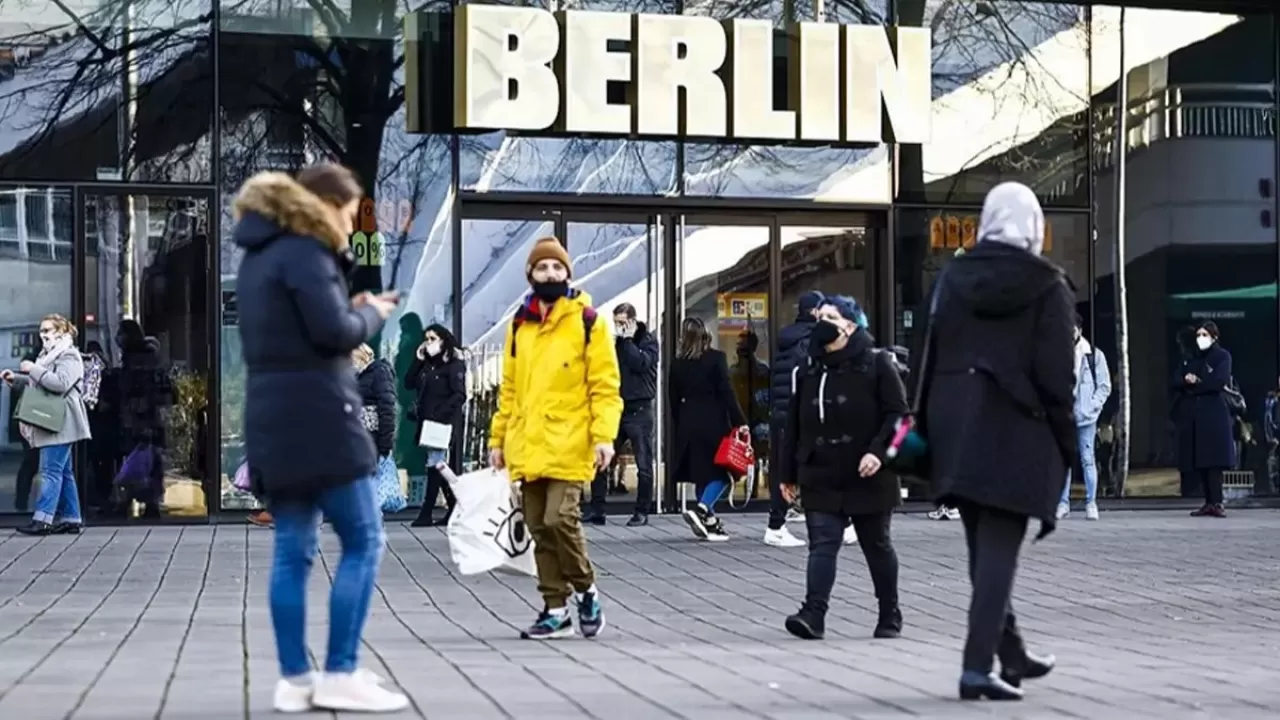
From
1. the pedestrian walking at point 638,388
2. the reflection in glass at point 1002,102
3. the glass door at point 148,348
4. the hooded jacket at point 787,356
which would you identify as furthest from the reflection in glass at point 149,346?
the reflection in glass at point 1002,102

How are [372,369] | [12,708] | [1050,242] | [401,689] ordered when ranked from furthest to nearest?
[1050,242] < [372,369] < [401,689] < [12,708]

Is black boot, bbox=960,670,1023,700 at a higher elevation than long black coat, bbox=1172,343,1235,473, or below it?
below

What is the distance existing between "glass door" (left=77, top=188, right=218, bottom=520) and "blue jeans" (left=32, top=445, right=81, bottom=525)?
1.04 metres

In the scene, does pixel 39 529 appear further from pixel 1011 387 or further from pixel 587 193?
pixel 1011 387

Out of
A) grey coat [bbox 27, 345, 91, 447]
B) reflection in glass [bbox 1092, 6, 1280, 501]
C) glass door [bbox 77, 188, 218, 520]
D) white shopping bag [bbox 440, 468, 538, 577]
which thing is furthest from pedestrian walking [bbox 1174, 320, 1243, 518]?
white shopping bag [bbox 440, 468, 538, 577]

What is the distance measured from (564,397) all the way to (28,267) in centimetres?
1008

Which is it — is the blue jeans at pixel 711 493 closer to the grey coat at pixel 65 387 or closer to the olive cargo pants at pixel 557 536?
the grey coat at pixel 65 387

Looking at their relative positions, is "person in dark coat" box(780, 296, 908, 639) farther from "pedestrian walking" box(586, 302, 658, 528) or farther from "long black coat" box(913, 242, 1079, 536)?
"pedestrian walking" box(586, 302, 658, 528)

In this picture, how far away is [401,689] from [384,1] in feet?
40.3

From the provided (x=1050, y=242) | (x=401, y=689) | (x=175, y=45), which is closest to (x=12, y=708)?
(x=401, y=689)

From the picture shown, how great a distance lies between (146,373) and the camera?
18.4 m

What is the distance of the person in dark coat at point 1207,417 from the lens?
20.0 meters

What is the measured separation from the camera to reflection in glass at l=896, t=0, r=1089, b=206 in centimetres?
2044

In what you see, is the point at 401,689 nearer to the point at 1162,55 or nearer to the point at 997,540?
the point at 997,540
